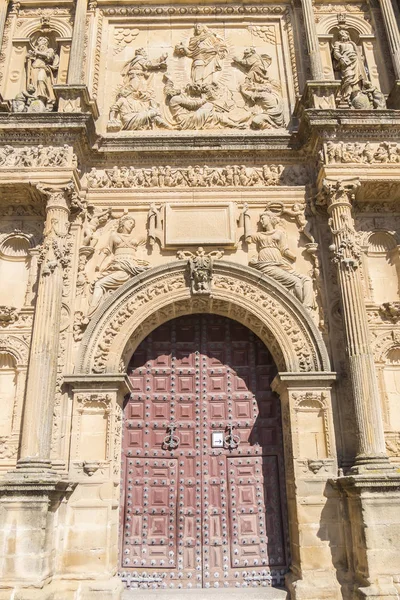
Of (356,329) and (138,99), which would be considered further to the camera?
(138,99)

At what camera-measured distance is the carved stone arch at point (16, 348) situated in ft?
25.5

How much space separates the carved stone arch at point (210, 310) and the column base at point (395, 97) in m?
3.87

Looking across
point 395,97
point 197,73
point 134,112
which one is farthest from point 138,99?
point 395,97

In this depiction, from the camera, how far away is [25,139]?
27.5ft

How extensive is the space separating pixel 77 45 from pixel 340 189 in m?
5.36

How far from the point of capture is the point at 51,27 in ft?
33.4

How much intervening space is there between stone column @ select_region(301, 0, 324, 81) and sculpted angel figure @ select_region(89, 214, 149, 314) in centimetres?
407

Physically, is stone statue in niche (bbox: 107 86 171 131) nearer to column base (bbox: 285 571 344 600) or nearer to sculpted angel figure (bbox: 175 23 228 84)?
sculpted angel figure (bbox: 175 23 228 84)

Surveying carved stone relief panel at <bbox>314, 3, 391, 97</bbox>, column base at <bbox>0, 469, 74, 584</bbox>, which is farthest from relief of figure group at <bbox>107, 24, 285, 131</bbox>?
column base at <bbox>0, 469, 74, 584</bbox>

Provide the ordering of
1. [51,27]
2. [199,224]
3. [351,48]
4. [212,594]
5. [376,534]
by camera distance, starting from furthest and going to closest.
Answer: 1. [51,27]
2. [351,48]
3. [199,224]
4. [212,594]
5. [376,534]

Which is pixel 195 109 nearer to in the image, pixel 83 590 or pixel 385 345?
pixel 385 345

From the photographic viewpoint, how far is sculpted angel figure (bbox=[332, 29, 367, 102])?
9352 millimetres

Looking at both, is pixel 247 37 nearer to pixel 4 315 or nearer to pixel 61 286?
pixel 61 286

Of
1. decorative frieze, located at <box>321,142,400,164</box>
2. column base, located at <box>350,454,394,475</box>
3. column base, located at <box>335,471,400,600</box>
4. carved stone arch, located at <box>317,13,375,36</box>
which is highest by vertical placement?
carved stone arch, located at <box>317,13,375,36</box>
